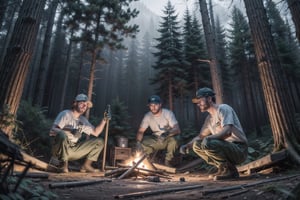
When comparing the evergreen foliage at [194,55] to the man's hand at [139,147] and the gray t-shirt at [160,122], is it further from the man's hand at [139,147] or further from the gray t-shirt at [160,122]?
the man's hand at [139,147]

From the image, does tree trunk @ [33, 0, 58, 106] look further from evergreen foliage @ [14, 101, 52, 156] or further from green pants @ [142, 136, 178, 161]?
green pants @ [142, 136, 178, 161]

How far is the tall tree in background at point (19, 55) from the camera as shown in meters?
4.49

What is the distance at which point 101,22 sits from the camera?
38.4ft

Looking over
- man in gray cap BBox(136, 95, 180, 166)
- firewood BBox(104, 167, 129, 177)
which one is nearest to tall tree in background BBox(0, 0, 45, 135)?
firewood BBox(104, 167, 129, 177)

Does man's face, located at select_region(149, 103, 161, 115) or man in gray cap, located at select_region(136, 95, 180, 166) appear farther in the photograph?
man's face, located at select_region(149, 103, 161, 115)

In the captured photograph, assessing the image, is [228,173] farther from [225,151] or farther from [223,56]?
[223,56]

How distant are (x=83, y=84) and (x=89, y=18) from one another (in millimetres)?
27824

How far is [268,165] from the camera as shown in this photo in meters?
4.53

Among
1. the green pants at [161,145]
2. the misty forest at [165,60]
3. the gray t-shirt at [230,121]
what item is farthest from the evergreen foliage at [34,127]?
the gray t-shirt at [230,121]

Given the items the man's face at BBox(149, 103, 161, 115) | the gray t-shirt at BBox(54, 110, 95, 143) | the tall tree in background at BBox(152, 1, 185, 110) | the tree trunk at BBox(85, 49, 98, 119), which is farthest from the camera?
the tall tree in background at BBox(152, 1, 185, 110)

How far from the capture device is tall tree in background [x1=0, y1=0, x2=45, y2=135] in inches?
177

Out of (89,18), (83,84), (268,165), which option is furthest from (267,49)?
(83,84)

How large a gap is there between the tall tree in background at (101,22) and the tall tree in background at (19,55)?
19.7ft

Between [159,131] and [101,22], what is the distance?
7.72m
